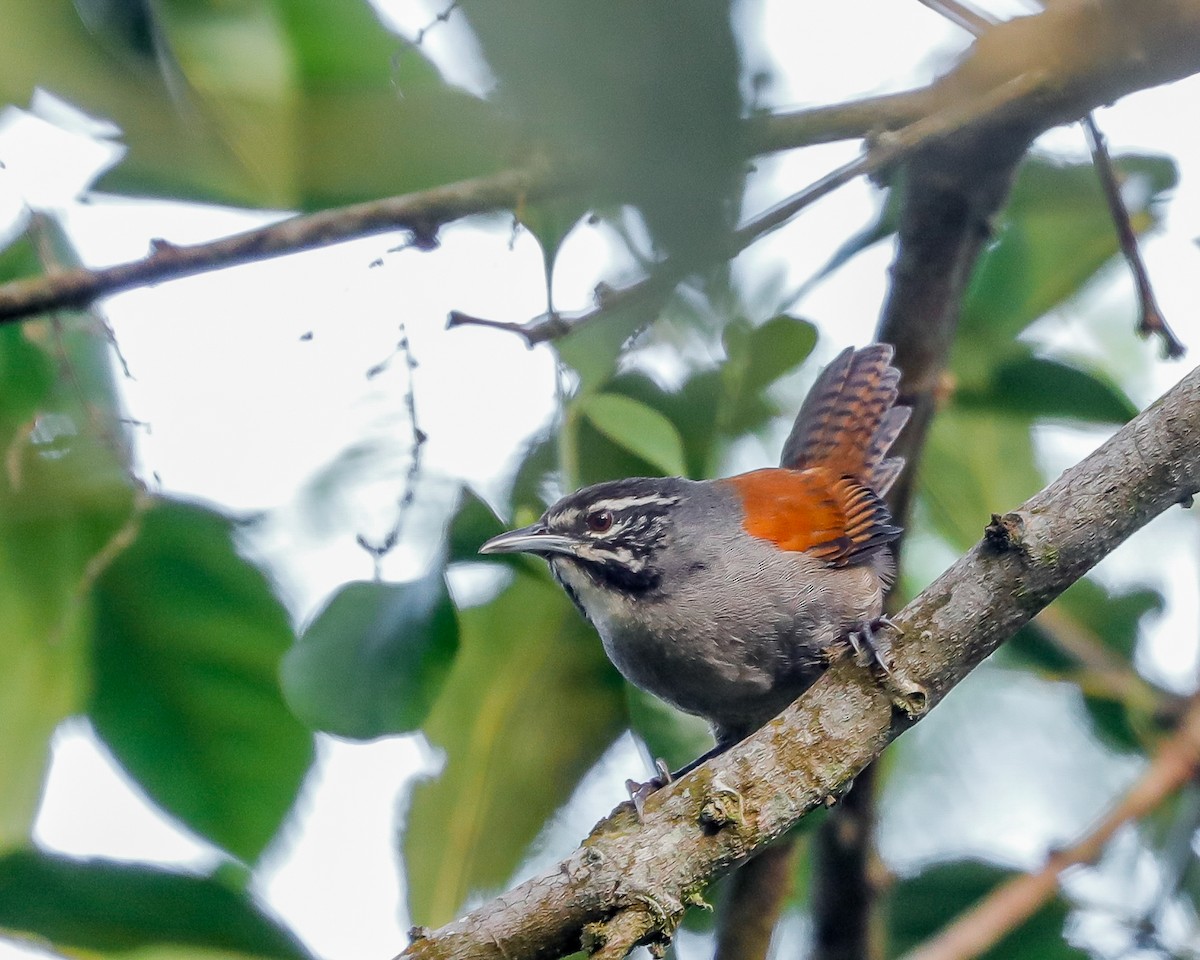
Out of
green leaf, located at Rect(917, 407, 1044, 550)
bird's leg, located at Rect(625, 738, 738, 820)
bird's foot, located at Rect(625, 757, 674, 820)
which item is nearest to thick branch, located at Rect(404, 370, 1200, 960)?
bird's leg, located at Rect(625, 738, 738, 820)

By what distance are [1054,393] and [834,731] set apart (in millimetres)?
1576

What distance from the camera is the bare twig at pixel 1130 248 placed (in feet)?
9.98

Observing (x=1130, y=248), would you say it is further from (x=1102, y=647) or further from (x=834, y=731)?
(x=834, y=731)

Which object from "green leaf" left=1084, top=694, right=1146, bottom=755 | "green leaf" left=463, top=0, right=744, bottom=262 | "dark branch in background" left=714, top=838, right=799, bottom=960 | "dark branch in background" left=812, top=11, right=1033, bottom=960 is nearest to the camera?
"green leaf" left=463, top=0, right=744, bottom=262

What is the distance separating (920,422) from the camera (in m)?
3.79

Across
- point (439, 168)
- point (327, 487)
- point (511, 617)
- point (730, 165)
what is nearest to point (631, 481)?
point (511, 617)

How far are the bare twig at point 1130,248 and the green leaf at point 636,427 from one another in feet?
4.15

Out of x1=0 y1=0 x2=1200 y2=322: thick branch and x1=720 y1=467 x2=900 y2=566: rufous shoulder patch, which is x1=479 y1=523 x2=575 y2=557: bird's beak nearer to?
x1=720 y1=467 x2=900 y2=566: rufous shoulder patch

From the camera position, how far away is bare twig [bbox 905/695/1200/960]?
3.13m

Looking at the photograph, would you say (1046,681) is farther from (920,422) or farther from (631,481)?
(631,481)

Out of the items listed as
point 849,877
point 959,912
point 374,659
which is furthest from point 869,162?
point 959,912

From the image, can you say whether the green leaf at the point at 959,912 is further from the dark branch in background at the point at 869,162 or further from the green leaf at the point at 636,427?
the dark branch in background at the point at 869,162

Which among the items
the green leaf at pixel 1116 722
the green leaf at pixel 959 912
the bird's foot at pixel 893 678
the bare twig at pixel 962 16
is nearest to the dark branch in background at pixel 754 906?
the green leaf at pixel 959 912

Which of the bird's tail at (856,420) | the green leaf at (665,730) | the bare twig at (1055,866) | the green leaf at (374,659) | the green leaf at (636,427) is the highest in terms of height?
the bird's tail at (856,420)
